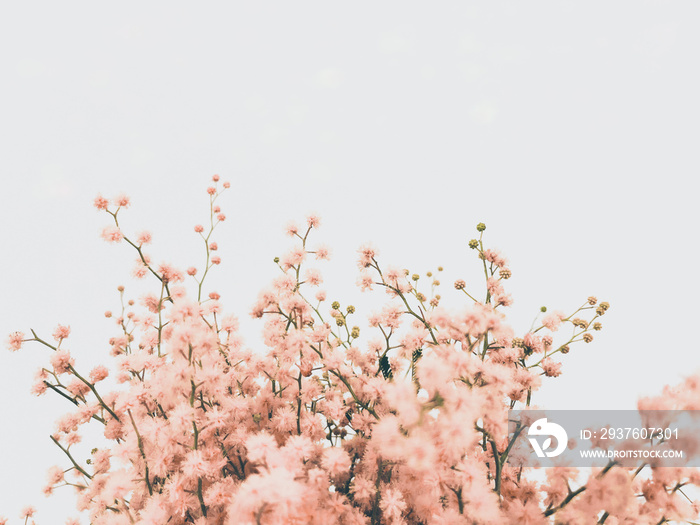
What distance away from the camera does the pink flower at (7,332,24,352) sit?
87 centimetres

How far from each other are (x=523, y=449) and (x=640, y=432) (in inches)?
7.7

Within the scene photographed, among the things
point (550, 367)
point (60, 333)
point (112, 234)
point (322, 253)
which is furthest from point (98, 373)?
point (550, 367)

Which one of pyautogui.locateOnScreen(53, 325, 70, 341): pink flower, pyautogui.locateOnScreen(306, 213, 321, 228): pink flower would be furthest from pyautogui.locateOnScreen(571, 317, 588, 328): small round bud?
pyautogui.locateOnScreen(53, 325, 70, 341): pink flower

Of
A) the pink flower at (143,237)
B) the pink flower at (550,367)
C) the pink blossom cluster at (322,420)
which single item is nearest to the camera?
the pink blossom cluster at (322,420)

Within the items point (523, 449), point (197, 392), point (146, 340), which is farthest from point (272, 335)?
point (523, 449)

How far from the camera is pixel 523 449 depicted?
2.36ft

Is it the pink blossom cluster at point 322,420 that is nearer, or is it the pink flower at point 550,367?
the pink blossom cluster at point 322,420

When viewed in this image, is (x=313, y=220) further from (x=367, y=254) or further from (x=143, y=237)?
(x=143, y=237)

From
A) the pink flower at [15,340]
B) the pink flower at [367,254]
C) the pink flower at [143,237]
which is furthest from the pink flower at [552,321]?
the pink flower at [15,340]

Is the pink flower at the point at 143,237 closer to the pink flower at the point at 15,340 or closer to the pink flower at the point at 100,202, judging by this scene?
the pink flower at the point at 100,202

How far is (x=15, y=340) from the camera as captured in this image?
0.87 m

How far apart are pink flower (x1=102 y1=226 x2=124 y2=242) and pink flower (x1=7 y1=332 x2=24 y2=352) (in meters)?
0.22

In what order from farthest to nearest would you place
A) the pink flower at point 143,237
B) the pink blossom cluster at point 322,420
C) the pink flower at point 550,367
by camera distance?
the pink flower at point 143,237
the pink flower at point 550,367
the pink blossom cluster at point 322,420

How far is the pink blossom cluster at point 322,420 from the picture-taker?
0.53 metres
